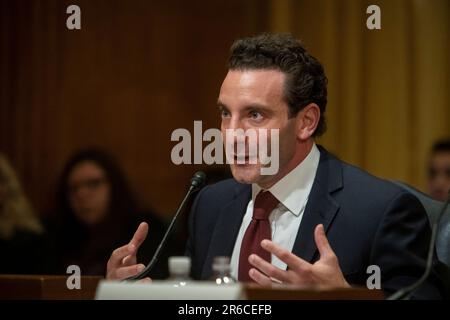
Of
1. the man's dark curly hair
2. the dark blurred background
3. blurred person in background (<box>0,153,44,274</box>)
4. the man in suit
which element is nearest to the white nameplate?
the man in suit

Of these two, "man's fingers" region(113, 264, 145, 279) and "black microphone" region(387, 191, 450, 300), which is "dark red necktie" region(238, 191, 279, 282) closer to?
"man's fingers" region(113, 264, 145, 279)

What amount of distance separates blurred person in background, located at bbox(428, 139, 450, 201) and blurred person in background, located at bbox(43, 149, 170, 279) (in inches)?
44.5

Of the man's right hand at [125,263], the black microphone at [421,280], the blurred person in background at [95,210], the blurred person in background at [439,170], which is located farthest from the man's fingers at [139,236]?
the blurred person in background at [439,170]

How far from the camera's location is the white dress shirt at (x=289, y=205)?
90.3 inches

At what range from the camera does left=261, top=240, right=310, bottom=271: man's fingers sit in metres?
1.77

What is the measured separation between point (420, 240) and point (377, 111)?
5.83ft

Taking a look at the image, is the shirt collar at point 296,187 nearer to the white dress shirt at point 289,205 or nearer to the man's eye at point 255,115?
the white dress shirt at point 289,205

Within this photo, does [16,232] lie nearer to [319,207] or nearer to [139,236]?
[139,236]

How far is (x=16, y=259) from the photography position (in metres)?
3.65

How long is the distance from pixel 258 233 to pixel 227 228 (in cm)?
14

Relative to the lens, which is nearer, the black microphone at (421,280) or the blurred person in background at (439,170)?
the black microphone at (421,280)

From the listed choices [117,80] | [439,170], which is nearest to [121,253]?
[439,170]

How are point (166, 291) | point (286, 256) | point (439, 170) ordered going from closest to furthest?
point (166, 291) → point (286, 256) → point (439, 170)

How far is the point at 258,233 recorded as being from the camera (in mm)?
2301
